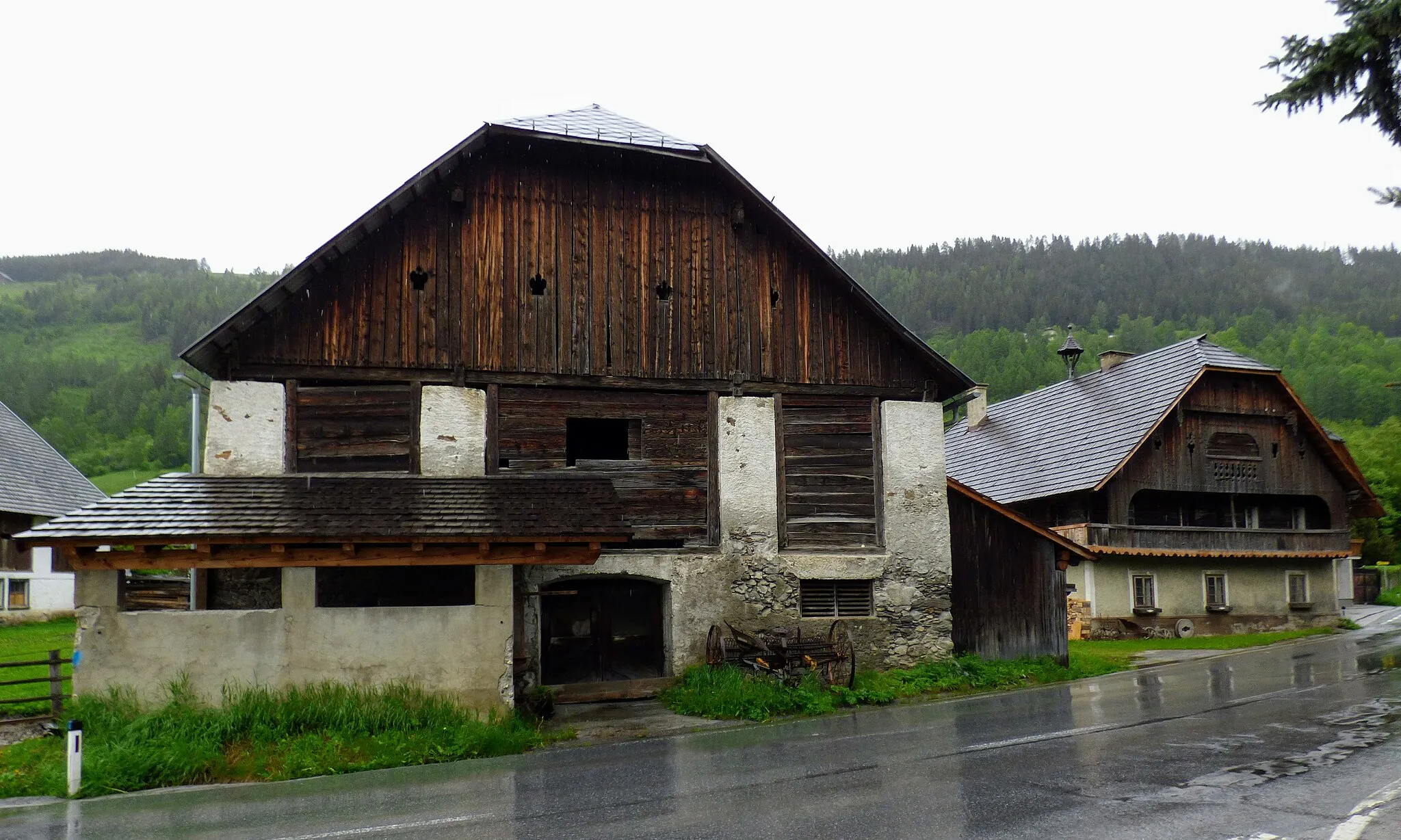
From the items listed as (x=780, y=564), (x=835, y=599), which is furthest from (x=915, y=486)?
(x=780, y=564)

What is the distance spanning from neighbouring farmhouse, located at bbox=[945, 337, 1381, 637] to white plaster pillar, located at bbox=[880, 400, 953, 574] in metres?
10.9

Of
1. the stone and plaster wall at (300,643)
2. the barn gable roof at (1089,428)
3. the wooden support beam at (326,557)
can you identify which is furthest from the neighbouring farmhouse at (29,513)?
the barn gable roof at (1089,428)

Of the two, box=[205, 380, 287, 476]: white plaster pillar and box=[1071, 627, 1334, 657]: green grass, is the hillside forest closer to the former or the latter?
box=[1071, 627, 1334, 657]: green grass

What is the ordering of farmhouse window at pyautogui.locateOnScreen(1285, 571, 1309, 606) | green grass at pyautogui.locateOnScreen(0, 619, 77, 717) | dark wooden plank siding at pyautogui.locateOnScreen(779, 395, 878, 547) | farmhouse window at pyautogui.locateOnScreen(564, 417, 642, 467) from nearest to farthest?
green grass at pyautogui.locateOnScreen(0, 619, 77, 717) → farmhouse window at pyautogui.locateOnScreen(564, 417, 642, 467) → dark wooden plank siding at pyautogui.locateOnScreen(779, 395, 878, 547) → farmhouse window at pyautogui.locateOnScreen(1285, 571, 1309, 606)

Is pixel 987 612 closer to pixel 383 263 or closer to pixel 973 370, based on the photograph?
pixel 383 263

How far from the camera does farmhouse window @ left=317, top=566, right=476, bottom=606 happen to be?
1638 centimetres

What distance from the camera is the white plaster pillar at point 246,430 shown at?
1587 centimetres

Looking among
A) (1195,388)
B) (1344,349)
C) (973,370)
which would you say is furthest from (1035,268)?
(1195,388)

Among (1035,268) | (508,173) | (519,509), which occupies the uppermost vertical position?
(1035,268)

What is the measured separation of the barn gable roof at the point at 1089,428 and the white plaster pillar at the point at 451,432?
58.8 ft

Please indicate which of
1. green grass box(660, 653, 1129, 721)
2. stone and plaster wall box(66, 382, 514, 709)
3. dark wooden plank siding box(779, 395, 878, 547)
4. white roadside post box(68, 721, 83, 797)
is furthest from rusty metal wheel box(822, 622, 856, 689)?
white roadside post box(68, 721, 83, 797)

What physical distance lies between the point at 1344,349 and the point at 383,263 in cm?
9002

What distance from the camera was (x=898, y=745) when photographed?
12.3 metres

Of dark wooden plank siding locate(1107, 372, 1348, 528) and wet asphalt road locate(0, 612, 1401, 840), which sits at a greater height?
dark wooden plank siding locate(1107, 372, 1348, 528)
